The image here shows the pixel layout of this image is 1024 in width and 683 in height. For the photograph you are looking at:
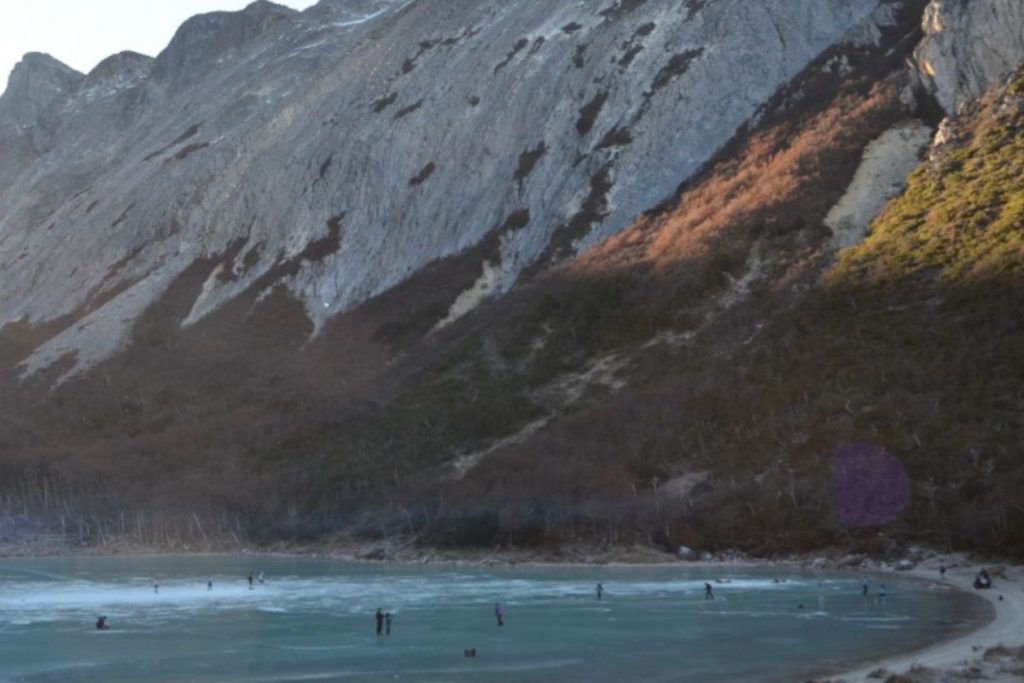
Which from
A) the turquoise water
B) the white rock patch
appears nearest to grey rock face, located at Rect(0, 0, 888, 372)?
the white rock patch

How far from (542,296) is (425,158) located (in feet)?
117

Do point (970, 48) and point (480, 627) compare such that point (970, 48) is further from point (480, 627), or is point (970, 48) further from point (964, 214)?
point (480, 627)

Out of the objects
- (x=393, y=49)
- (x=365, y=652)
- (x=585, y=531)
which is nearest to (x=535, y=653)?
(x=365, y=652)

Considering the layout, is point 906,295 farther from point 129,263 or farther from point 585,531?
point 129,263

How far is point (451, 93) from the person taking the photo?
129750mm

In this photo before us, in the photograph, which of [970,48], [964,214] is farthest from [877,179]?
[964,214]

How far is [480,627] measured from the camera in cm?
4006

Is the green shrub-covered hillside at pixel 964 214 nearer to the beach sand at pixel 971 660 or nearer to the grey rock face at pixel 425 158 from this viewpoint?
the grey rock face at pixel 425 158

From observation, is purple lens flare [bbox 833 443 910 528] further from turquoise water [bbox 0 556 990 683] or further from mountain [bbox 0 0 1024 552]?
turquoise water [bbox 0 556 990 683]

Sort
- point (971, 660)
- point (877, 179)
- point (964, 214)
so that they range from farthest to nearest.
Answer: point (877, 179), point (964, 214), point (971, 660)

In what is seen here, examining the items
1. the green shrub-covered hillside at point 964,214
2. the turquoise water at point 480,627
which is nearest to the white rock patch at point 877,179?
the green shrub-covered hillside at point 964,214

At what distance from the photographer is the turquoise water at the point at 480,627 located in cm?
3216

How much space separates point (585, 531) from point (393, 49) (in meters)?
91.9

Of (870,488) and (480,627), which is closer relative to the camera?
(480,627)
